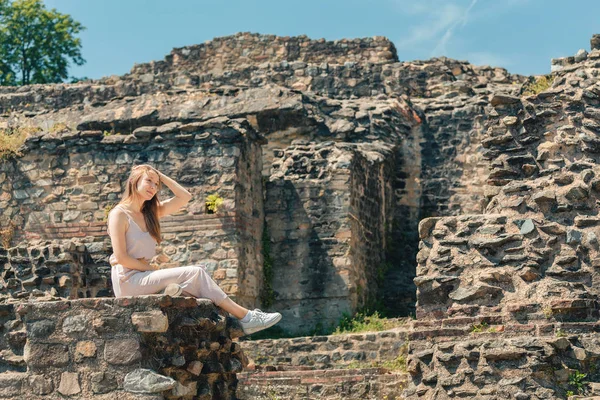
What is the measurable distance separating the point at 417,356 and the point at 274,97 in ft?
29.8

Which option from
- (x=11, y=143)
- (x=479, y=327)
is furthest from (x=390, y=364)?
(x=11, y=143)

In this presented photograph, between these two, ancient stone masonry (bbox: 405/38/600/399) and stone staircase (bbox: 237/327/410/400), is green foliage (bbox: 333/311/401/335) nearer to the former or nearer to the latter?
stone staircase (bbox: 237/327/410/400)

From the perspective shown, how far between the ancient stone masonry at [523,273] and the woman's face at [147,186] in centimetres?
336

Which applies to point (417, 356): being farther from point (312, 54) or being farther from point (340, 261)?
point (312, 54)

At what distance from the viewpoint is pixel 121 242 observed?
952 centimetres

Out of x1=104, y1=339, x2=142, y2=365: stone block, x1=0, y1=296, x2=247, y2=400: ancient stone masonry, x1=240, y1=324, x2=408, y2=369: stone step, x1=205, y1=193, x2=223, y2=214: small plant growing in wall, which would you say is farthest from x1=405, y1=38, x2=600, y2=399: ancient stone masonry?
x1=205, y1=193, x2=223, y2=214: small plant growing in wall

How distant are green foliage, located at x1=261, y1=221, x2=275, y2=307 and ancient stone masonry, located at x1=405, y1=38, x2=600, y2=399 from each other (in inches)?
212

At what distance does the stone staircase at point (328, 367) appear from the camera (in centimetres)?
1358

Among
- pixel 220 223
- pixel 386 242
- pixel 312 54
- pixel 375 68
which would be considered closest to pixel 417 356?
pixel 220 223

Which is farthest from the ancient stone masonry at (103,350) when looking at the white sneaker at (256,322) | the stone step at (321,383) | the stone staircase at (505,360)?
the stone step at (321,383)

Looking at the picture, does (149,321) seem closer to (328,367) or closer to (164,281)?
(164,281)

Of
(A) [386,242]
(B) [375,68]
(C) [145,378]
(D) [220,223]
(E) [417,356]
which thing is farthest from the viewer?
(B) [375,68]

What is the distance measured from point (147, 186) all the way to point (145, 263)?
25.5 inches

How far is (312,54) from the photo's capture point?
2622 centimetres
